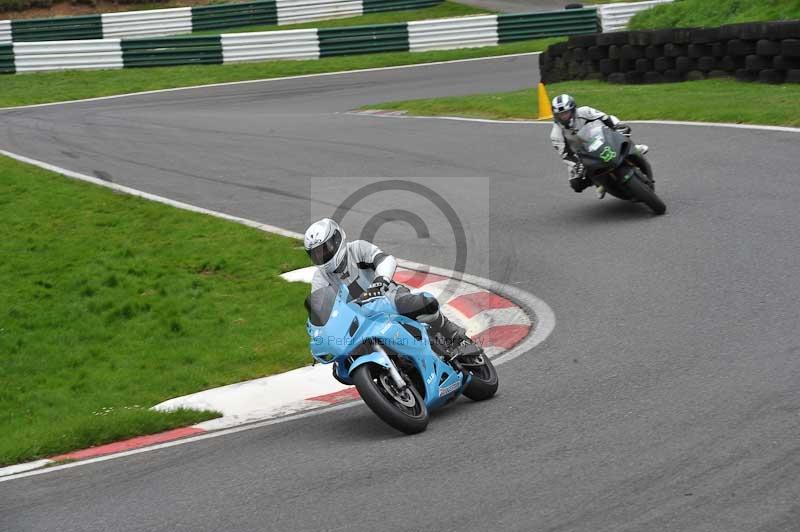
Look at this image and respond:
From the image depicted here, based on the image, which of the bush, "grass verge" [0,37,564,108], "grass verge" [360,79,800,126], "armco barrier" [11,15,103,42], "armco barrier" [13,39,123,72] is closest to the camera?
"grass verge" [360,79,800,126]

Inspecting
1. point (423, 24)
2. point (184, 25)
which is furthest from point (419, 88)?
point (184, 25)

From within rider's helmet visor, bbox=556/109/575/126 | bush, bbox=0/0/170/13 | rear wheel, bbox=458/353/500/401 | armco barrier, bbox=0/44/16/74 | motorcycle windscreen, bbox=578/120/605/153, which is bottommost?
rear wheel, bbox=458/353/500/401

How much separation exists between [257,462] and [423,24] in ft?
83.4

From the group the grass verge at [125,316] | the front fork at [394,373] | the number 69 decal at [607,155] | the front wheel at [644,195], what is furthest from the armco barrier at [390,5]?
the front fork at [394,373]

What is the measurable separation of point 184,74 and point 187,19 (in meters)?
6.99

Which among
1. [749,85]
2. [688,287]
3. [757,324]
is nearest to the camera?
[757,324]

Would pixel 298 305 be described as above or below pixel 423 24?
below

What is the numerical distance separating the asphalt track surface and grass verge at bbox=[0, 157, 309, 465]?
95cm

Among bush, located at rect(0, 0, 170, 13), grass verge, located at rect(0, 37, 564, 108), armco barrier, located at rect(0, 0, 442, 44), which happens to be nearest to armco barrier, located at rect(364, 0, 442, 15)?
armco barrier, located at rect(0, 0, 442, 44)

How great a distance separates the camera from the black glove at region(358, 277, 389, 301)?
23.2 feet

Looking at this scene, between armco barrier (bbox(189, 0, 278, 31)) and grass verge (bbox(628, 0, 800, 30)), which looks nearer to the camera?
grass verge (bbox(628, 0, 800, 30))

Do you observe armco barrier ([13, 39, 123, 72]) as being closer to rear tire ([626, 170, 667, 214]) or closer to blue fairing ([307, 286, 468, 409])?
rear tire ([626, 170, 667, 214])

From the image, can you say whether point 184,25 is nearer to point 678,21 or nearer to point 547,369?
point 678,21

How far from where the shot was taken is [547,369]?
313 inches
